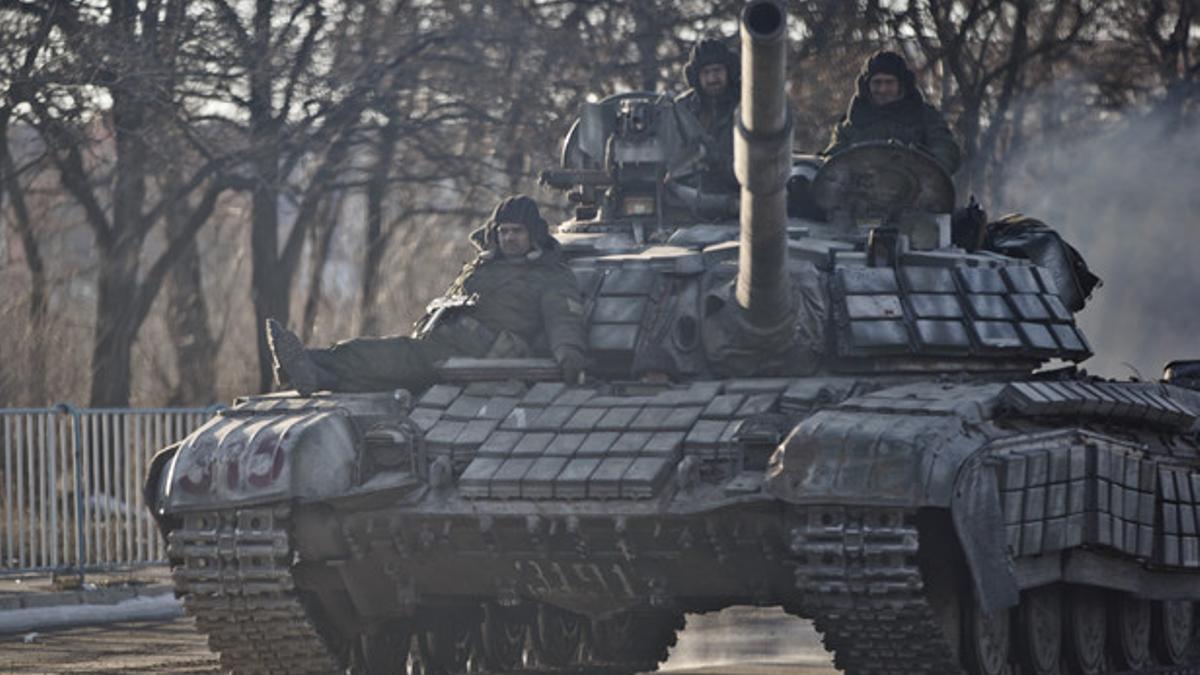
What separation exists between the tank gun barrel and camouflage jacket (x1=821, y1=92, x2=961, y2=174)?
2.35m

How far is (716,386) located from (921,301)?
1.35 m

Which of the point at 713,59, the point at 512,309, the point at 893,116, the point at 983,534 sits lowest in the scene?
the point at 983,534

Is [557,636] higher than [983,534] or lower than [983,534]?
lower

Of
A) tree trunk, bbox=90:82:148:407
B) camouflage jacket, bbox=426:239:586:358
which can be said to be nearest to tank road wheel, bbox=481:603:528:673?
camouflage jacket, bbox=426:239:586:358

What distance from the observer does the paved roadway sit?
17.2 meters

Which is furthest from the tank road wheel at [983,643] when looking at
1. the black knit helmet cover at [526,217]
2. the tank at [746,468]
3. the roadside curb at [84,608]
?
the roadside curb at [84,608]

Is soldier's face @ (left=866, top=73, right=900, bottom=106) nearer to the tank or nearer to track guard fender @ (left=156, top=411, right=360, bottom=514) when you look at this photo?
the tank

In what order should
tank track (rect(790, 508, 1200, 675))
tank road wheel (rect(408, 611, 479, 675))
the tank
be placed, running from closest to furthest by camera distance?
tank track (rect(790, 508, 1200, 675)) → the tank → tank road wheel (rect(408, 611, 479, 675))

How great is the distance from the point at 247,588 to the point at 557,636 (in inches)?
119

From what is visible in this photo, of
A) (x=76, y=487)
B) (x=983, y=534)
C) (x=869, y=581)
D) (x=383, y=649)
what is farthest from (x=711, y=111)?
(x=76, y=487)

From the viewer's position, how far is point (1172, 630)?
17.0 meters

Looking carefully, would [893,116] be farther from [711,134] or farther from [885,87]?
[711,134]

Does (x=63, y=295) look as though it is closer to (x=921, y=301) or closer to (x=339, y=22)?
(x=339, y=22)

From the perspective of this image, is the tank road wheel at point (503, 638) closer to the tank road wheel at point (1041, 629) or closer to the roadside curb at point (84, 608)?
the tank road wheel at point (1041, 629)
